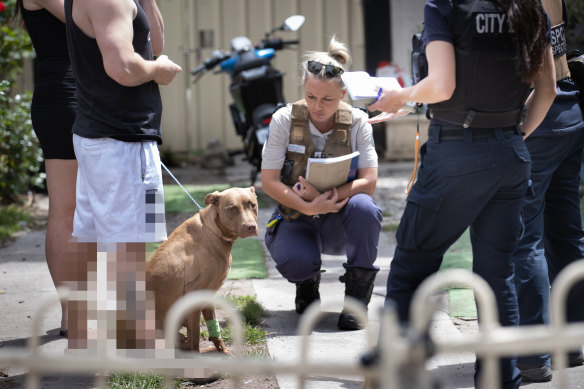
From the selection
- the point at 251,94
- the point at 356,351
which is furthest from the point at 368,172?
the point at 251,94

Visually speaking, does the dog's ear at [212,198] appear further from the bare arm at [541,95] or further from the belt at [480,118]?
the bare arm at [541,95]

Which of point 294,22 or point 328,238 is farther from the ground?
point 294,22

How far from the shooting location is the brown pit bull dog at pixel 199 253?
3348mm

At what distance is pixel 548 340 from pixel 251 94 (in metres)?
6.46

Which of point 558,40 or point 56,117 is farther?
point 56,117

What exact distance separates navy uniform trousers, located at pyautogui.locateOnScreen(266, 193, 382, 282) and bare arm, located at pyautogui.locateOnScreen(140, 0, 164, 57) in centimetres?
120

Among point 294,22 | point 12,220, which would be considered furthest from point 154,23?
point 12,220

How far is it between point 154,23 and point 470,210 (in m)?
1.69

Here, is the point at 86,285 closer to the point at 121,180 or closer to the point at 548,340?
the point at 121,180

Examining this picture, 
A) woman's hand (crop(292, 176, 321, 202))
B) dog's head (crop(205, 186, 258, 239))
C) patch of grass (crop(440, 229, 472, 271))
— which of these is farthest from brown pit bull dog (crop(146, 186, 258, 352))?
patch of grass (crop(440, 229, 472, 271))

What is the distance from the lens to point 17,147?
757 cm

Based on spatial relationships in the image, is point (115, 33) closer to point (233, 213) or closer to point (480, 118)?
point (233, 213)

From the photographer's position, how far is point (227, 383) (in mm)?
3291

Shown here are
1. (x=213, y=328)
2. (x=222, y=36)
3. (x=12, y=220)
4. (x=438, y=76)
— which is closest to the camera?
(x=438, y=76)
